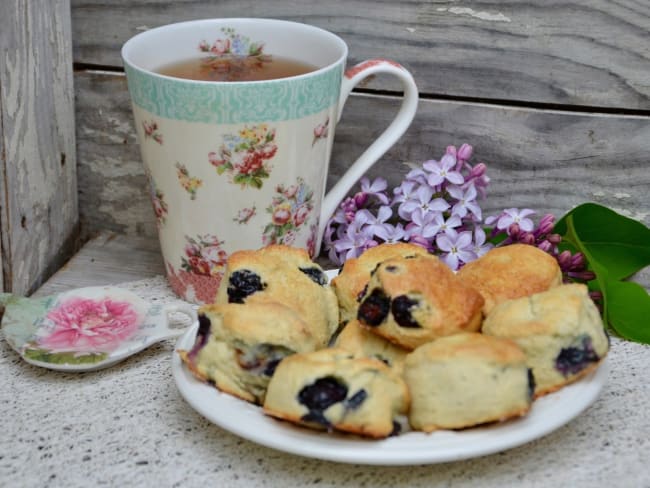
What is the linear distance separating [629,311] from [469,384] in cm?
36

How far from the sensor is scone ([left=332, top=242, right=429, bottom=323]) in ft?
2.61

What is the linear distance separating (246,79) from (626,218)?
0.45 m

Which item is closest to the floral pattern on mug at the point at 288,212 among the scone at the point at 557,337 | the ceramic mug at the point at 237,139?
the ceramic mug at the point at 237,139

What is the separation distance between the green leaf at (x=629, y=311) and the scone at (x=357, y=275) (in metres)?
0.24

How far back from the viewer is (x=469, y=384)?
0.63 metres

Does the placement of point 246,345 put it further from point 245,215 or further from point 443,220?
point 443,220

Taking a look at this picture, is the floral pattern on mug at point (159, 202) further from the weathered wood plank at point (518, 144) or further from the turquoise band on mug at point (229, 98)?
the weathered wood plank at point (518, 144)

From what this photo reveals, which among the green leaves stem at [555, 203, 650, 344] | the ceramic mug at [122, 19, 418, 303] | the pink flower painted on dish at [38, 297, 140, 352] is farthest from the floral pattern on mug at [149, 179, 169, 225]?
the green leaves stem at [555, 203, 650, 344]

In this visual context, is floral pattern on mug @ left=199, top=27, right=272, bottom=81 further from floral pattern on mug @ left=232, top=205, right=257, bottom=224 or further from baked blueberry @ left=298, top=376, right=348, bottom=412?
baked blueberry @ left=298, top=376, right=348, bottom=412

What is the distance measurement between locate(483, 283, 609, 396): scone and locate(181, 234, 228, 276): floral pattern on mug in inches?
14.3

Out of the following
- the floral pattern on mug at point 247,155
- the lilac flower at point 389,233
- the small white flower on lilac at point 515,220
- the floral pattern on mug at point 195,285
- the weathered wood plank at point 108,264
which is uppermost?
the floral pattern on mug at point 247,155

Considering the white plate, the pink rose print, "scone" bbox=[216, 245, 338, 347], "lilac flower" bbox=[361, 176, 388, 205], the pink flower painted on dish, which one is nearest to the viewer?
the white plate

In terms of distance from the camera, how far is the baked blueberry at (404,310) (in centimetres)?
69

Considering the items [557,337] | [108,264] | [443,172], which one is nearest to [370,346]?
[557,337]
